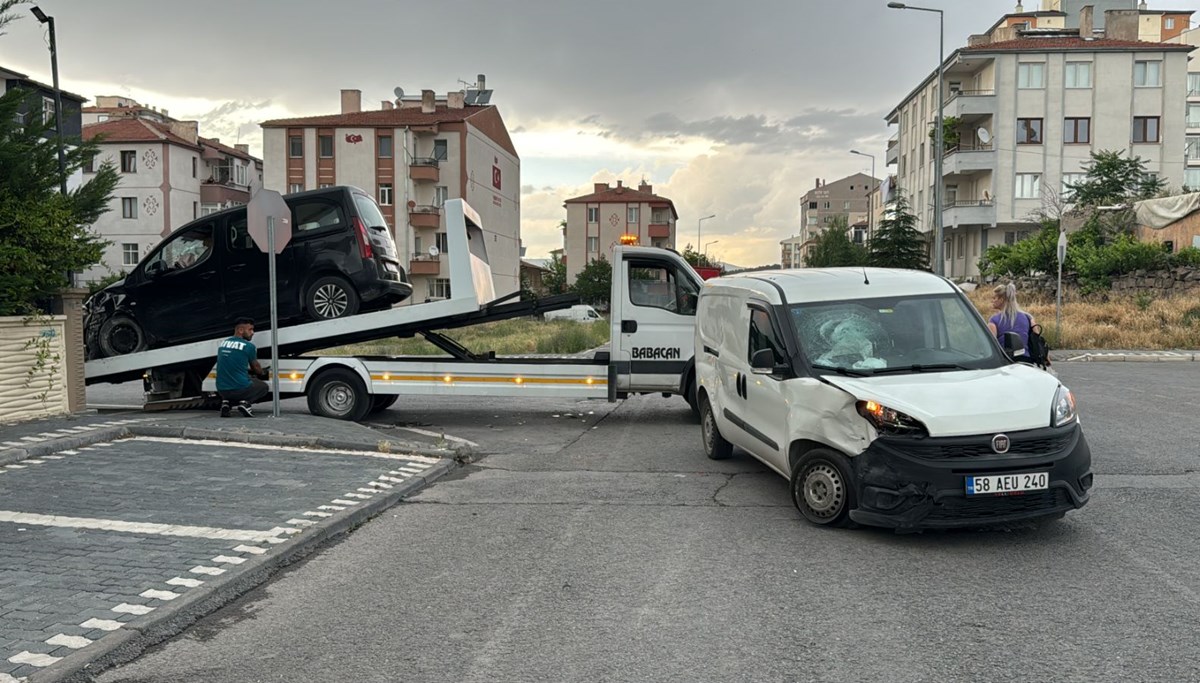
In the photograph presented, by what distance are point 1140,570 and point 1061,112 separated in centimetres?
5514

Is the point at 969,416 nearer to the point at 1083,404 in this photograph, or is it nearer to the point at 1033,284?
the point at 1083,404

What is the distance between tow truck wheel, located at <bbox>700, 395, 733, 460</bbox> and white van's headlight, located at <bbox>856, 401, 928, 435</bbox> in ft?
10.3

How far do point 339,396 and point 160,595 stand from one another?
7525mm

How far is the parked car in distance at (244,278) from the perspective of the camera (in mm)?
12234

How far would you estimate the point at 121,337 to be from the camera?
1284cm

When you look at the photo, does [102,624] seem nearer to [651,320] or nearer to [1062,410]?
[1062,410]

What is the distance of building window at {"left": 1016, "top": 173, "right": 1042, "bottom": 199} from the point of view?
173ft

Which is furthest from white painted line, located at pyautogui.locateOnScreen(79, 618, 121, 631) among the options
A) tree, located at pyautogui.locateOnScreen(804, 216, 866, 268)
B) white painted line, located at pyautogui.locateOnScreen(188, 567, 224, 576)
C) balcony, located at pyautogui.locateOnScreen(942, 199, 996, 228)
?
tree, located at pyautogui.locateOnScreen(804, 216, 866, 268)

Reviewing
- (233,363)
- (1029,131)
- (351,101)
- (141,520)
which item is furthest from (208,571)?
(351,101)

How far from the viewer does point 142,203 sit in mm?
61969

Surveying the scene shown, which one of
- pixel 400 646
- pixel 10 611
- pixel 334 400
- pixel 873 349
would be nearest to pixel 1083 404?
pixel 873 349

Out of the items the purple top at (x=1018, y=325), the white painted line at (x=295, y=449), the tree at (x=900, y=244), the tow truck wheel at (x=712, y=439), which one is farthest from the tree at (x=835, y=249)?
the white painted line at (x=295, y=449)

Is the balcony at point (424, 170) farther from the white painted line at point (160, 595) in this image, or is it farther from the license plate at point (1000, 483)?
the license plate at point (1000, 483)

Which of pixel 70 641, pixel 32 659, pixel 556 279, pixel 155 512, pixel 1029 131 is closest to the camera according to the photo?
pixel 32 659
